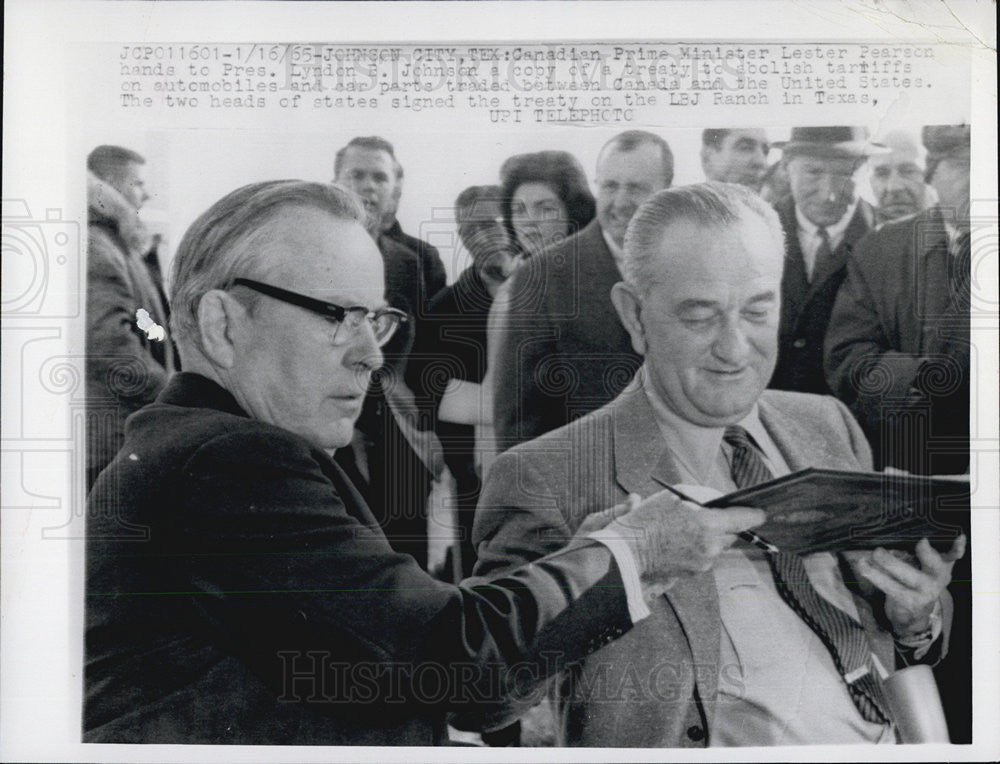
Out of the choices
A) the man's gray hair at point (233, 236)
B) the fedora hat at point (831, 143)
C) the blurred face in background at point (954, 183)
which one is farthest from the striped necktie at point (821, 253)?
the man's gray hair at point (233, 236)

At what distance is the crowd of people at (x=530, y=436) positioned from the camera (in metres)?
2.86

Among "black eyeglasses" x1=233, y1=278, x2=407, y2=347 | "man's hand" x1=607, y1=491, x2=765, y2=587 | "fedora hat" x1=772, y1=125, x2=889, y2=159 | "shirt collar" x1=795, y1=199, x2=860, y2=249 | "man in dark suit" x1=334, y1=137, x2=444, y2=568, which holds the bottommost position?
"man's hand" x1=607, y1=491, x2=765, y2=587

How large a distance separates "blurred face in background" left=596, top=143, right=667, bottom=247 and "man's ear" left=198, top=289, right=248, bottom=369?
1.18 meters

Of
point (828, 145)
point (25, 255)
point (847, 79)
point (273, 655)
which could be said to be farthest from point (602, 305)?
point (25, 255)

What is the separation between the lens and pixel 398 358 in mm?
2916

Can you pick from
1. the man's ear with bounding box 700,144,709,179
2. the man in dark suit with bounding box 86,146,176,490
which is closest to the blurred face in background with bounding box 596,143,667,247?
the man's ear with bounding box 700,144,709,179

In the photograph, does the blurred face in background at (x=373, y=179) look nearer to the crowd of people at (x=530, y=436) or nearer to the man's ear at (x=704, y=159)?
the crowd of people at (x=530, y=436)

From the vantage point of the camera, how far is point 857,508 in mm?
2943

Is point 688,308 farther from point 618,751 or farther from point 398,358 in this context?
point 618,751

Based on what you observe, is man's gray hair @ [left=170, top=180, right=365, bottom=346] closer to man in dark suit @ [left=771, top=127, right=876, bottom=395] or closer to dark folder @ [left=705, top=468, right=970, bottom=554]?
man in dark suit @ [left=771, top=127, right=876, bottom=395]

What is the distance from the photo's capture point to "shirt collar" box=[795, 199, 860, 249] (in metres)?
2.97

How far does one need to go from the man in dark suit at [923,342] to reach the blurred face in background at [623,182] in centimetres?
70

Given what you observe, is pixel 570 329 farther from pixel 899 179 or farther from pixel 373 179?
pixel 899 179

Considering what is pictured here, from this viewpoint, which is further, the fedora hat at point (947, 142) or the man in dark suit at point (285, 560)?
the fedora hat at point (947, 142)
